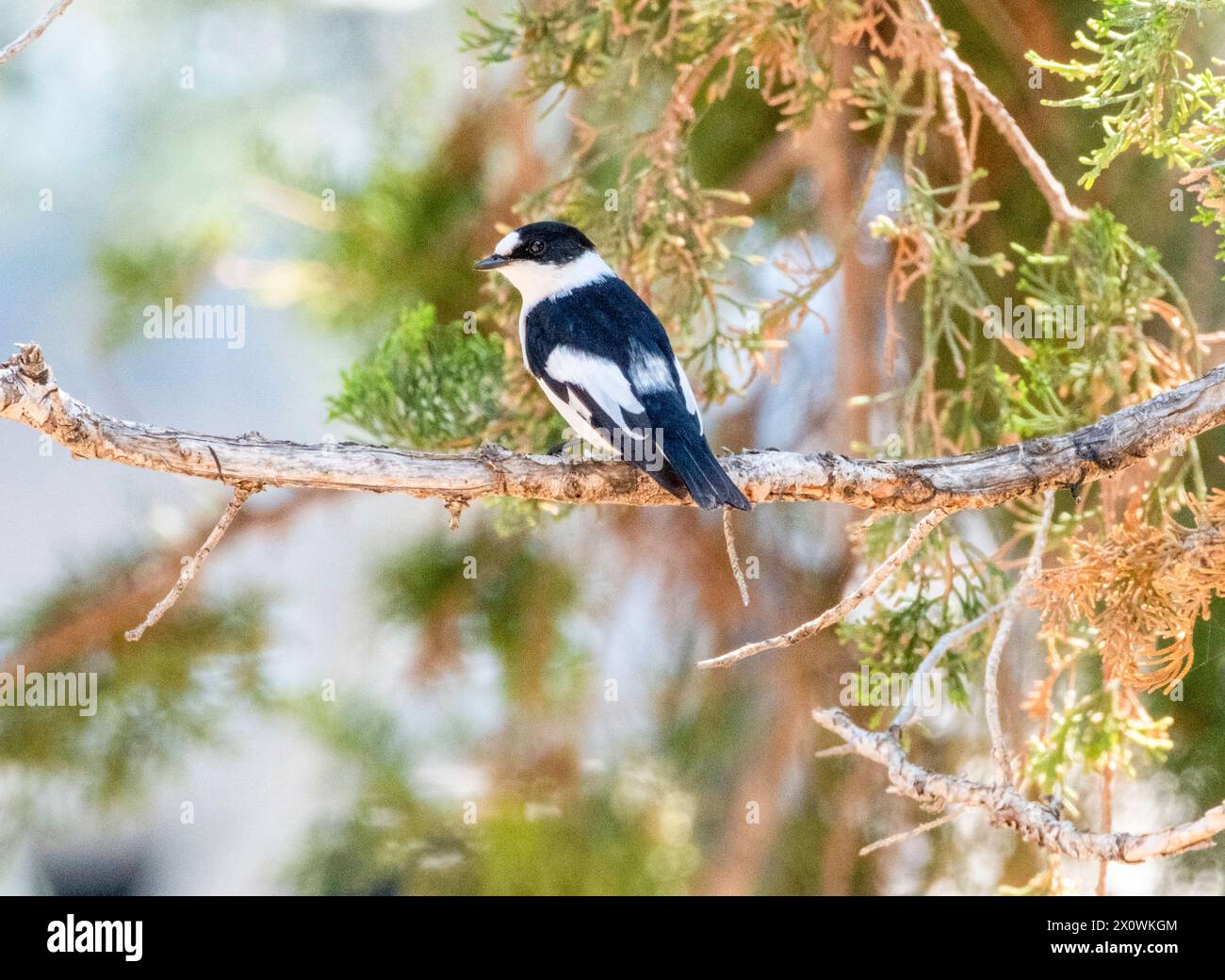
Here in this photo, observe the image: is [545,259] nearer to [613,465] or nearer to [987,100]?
[613,465]

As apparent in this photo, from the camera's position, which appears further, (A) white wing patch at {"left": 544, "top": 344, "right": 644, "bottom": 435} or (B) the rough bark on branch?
(A) white wing patch at {"left": 544, "top": 344, "right": 644, "bottom": 435}

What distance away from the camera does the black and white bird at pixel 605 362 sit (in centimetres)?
159

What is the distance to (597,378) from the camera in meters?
1.80

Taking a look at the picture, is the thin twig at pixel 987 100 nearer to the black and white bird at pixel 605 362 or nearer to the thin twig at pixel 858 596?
the black and white bird at pixel 605 362

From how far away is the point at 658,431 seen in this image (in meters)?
1.67

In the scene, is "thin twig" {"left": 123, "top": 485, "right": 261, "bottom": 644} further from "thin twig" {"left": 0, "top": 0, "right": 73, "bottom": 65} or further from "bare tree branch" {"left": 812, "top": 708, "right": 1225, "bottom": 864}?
"bare tree branch" {"left": 812, "top": 708, "right": 1225, "bottom": 864}

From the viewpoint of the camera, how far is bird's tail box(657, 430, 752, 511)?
1479 millimetres

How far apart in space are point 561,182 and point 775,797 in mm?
1484

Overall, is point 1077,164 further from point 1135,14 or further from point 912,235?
point 1135,14

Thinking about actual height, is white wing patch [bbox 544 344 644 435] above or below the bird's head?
below

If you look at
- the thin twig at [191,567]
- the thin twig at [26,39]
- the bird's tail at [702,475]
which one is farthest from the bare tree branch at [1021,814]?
the thin twig at [26,39]

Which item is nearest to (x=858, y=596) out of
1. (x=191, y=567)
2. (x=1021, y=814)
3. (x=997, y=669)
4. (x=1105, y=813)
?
(x=997, y=669)

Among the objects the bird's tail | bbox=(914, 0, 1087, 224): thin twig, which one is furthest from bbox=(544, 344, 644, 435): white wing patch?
bbox=(914, 0, 1087, 224): thin twig

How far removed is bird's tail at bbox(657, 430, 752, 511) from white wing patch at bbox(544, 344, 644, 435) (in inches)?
4.1
